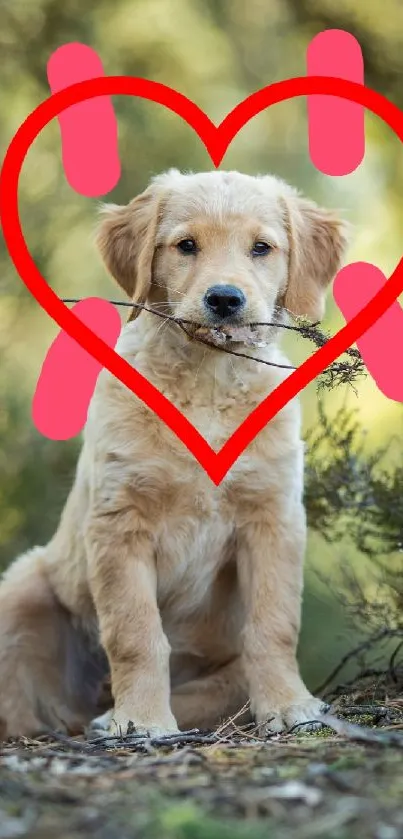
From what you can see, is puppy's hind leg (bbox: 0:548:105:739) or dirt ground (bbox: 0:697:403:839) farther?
puppy's hind leg (bbox: 0:548:105:739)

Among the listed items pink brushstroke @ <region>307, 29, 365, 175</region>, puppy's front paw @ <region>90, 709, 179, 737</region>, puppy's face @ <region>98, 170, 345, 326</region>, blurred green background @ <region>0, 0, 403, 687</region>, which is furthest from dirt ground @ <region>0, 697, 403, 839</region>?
blurred green background @ <region>0, 0, 403, 687</region>

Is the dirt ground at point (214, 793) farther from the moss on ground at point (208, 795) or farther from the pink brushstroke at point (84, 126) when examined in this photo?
the pink brushstroke at point (84, 126)

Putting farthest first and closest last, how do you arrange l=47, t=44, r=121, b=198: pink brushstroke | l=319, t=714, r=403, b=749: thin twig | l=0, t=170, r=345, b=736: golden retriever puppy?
l=47, t=44, r=121, b=198: pink brushstroke
l=0, t=170, r=345, b=736: golden retriever puppy
l=319, t=714, r=403, b=749: thin twig

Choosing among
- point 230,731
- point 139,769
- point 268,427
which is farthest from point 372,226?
point 139,769

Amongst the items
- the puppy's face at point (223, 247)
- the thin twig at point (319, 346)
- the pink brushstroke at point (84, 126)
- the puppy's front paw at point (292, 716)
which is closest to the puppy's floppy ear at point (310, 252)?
the puppy's face at point (223, 247)

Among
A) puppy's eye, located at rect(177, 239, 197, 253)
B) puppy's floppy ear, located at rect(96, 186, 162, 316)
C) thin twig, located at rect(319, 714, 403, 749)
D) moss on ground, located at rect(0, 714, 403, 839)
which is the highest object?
puppy's floppy ear, located at rect(96, 186, 162, 316)

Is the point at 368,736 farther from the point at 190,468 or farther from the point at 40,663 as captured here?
the point at 40,663

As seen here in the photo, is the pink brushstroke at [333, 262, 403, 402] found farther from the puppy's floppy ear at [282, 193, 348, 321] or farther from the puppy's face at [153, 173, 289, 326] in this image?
the puppy's face at [153, 173, 289, 326]
